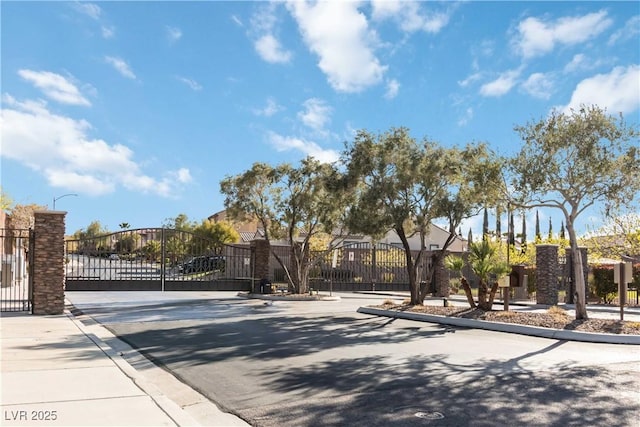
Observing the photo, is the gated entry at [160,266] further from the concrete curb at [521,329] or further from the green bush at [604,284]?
the green bush at [604,284]

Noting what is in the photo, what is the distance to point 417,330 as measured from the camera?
15.5 meters

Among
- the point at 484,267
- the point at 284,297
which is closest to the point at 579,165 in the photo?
the point at 484,267

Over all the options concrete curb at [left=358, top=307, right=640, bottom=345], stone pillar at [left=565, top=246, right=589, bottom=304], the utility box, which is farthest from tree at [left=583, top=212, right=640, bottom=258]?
the utility box

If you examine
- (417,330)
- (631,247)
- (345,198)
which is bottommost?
(417,330)

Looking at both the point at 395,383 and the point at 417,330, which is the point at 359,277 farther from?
the point at 395,383

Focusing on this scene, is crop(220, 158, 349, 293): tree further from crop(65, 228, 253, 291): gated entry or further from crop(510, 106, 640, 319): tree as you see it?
crop(510, 106, 640, 319): tree

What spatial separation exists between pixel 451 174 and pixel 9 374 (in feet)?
51.9

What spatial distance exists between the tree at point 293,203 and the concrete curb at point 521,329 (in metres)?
10.3

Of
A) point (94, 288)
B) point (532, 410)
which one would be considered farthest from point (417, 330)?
point (94, 288)

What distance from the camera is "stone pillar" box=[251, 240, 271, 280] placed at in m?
30.3

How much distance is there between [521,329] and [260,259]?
1746 centimetres

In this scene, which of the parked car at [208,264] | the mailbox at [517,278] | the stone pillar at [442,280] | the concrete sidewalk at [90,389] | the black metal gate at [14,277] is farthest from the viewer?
the stone pillar at [442,280]

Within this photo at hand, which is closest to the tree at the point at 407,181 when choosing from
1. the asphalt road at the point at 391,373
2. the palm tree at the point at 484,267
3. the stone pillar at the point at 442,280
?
the palm tree at the point at 484,267

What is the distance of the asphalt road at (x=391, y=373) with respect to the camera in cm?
684
